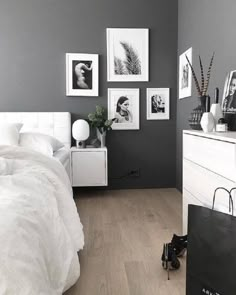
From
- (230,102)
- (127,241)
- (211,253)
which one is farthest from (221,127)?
(127,241)

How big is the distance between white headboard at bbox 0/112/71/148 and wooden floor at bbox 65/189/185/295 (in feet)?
2.72

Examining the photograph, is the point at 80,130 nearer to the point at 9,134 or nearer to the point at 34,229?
the point at 9,134

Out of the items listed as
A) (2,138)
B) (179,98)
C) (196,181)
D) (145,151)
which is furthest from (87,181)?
(196,181)

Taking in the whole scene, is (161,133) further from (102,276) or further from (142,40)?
(102,276)

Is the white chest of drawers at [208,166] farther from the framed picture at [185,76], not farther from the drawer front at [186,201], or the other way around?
the framed picture at [185,76]

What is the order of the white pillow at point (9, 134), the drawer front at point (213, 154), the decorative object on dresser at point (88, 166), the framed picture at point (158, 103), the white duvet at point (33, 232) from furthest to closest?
the framed picture at point (158, 103) < the decorative object on dresser at point (88, 166) < the white pillow at point (9, 134) < the drawer front at point (213, 154) < the white duvet at point (33, 232)

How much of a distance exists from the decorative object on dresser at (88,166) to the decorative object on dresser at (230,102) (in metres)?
1.75

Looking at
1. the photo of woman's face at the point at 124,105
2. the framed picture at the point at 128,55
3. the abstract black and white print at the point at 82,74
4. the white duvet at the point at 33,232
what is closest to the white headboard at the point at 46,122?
the abstract black and white print at the point at 82,74

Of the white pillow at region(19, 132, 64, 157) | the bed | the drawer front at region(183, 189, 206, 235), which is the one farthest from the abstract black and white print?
the drawer front at region(183, 189, 206, 235)

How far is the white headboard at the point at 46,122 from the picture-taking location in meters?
3.82

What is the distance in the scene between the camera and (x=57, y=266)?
1.30 meters

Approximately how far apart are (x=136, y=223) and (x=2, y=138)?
1533mm

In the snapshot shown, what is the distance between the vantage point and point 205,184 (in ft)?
6.37

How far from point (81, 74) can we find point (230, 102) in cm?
221
